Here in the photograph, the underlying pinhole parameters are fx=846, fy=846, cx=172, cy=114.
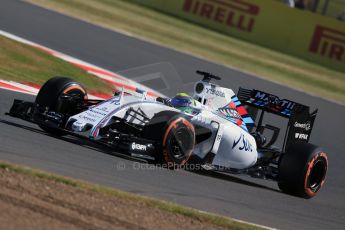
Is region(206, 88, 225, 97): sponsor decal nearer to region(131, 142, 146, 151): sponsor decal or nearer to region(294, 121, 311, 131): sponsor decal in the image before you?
region(294, 121, 311, 131): sponsor decal

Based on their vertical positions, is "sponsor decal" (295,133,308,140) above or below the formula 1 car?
above

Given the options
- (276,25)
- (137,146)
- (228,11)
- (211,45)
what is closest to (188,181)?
(137,146)

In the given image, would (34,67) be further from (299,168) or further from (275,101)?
(299,168)

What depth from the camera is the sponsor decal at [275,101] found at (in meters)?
11.3

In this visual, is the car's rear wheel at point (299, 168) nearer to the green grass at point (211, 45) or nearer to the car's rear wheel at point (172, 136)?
the car's rear wheel at point (172, 136)

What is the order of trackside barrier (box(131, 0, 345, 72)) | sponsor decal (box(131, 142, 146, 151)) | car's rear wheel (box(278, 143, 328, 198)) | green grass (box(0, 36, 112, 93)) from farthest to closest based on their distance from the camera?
trackside barrier (box(131, 0, 345, 72)) → green grass (box(0, 36, 112, 93)) → car's rear wheel (box(278, 143, 328, 198)) → sponsor decal (box(131, 142, 146, 151))

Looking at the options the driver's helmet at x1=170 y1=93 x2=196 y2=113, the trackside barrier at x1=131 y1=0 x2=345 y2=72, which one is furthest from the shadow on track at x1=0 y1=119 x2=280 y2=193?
the trackside barrier at x1=131 y1=0 x2=345 y2=72

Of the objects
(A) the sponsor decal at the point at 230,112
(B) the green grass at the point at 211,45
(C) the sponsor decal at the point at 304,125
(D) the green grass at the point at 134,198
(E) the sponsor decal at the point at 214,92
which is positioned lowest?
(D) the green grass at the point at 134,198

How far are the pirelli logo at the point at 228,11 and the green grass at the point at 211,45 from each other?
2.06ft

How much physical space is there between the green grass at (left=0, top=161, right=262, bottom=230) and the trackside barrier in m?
19.4

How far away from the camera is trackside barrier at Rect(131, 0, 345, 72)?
2650 cm

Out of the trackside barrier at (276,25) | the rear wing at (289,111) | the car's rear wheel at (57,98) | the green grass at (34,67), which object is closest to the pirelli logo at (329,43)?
the trackside barrier at (276,25)

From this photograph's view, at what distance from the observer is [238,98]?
11594 mm

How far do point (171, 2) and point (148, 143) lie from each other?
20.8 m
